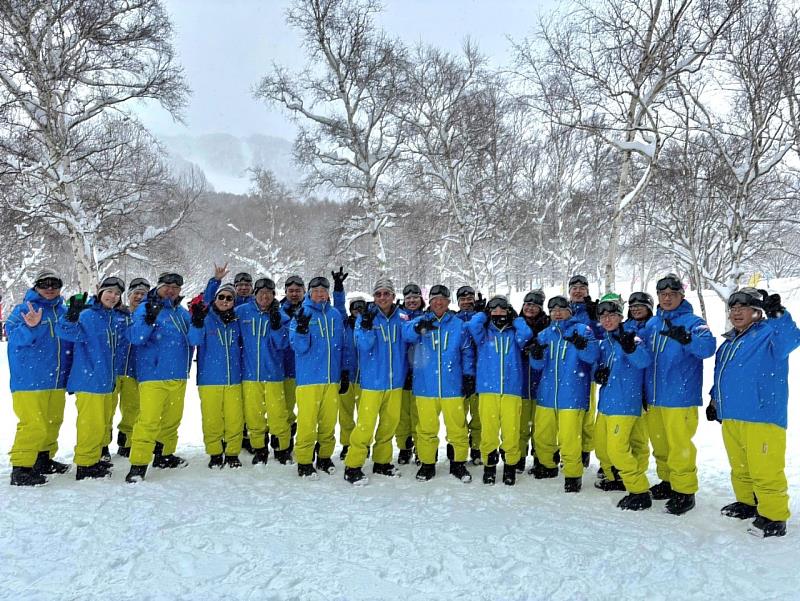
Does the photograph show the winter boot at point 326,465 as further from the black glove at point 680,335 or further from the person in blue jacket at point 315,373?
the black glove at point 680,335

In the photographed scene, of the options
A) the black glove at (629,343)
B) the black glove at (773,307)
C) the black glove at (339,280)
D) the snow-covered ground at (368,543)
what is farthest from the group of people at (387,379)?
the black glove at (339,280)

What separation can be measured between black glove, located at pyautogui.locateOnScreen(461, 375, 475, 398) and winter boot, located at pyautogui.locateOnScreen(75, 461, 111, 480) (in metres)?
3.63

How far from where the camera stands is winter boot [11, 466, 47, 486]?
4504mm

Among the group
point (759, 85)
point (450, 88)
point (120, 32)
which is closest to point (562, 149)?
point (450, 88)

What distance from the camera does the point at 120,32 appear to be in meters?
10.9

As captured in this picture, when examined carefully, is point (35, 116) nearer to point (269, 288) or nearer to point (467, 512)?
point (269, 288)

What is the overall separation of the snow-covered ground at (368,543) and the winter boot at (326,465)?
28 cm

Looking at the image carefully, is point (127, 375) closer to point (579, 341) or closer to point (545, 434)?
point (545, 434)

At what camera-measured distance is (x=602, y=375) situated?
4293mm

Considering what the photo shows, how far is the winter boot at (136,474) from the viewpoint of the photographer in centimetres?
461

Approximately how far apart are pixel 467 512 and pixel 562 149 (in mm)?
22043

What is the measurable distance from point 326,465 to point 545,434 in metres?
2.27

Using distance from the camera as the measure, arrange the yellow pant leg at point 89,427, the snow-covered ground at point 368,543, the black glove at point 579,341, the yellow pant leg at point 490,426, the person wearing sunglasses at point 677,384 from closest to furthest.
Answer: the snow-covered ground at point 368,543
the person wearing sunglasses at point 677,384
the black glove at point 579,341
the yellow pant leg at point 89,427
the yellow pant leg at point 490,426

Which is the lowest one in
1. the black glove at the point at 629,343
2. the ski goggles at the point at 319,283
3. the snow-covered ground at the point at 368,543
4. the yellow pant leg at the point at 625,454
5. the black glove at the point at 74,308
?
the snow-covered ground at the point at 368,543
